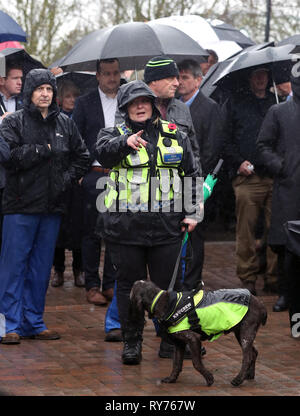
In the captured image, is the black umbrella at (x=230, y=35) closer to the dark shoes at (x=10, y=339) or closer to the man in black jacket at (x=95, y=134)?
the man in black jacket at (x=95, y=134)

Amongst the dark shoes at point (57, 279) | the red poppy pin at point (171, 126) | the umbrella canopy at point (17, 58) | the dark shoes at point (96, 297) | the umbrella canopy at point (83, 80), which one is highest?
the umbrella canopy at point (17, 58)

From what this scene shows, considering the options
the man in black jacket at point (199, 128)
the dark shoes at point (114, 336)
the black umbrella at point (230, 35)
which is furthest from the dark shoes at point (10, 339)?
the black umbrella at point (230, 35)

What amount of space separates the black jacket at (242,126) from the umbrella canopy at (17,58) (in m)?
2.09

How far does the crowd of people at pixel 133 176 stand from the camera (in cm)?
685

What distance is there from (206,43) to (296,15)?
11.7 m

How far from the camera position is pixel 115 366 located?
6824 millimetres

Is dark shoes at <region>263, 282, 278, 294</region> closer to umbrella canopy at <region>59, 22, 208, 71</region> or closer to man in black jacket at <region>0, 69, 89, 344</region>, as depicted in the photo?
umbrella canopy at <region>59, 22, 208, 71</region>

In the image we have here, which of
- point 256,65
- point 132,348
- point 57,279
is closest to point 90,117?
point 256,65

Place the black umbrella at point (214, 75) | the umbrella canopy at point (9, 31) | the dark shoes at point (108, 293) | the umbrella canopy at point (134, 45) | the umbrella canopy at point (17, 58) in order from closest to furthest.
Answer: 1. the umbrella canopy at point (17, 58)
2. the umbrella canopy at point (134, 45)
3. the dark shoes at point (108, 293)
4. the umbrella canopy at point (9, 31)
5. the black umbrella at point (214, 75)

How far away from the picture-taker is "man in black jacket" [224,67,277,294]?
32.5ft

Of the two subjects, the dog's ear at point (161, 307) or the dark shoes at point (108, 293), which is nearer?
the dog's ear at point (161, 307)

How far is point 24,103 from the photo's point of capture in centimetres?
758

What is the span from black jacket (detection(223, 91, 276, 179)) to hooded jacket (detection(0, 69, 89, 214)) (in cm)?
273

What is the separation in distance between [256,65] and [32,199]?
3.35 metres
